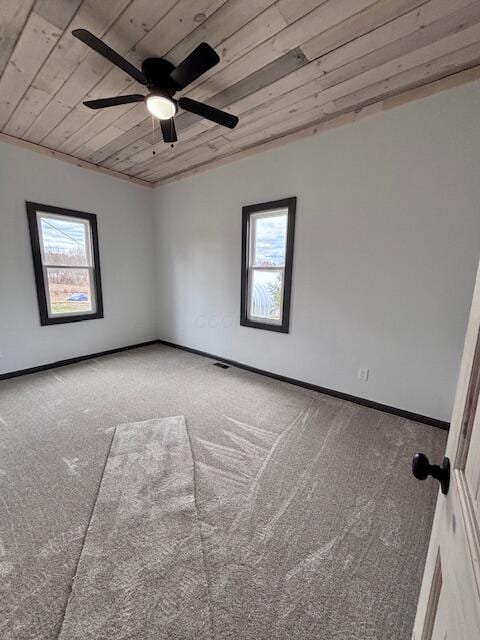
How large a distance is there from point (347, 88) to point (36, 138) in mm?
3269

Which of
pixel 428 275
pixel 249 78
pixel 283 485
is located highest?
pixel 249 78

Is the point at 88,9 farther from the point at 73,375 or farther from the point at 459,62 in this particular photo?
the point at 73,375

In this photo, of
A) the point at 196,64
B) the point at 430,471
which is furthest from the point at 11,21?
the point at 430,471

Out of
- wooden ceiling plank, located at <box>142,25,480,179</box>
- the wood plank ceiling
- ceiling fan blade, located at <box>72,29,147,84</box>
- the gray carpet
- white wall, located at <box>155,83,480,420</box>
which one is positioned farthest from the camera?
white wall, located at <box>155,83,480,420</box>

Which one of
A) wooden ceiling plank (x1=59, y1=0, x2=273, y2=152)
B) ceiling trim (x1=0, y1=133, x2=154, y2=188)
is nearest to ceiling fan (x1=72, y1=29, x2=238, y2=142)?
wooden ceiling plank (x1=59, y1=0, x2=273, y2=152)

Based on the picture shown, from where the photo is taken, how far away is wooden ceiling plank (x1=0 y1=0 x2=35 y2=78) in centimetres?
145

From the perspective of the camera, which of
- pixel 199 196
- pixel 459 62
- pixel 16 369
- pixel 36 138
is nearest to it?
pixel 459 62

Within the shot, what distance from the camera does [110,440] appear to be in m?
2.11

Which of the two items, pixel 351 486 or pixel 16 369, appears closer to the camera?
pixel 351 486

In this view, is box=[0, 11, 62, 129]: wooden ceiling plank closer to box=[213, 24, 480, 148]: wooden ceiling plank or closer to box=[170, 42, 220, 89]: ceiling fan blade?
box=[170, 42, 220, 89]: ceiling fan blade

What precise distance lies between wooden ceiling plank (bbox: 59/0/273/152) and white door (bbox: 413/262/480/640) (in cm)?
188

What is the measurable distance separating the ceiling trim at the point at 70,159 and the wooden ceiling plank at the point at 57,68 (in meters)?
0.12

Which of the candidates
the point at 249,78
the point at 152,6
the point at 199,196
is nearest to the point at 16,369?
the point at 199,196

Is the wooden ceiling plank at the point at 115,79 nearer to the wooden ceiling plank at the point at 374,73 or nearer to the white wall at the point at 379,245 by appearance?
the wooden ceiling plank at the point at 374,73
